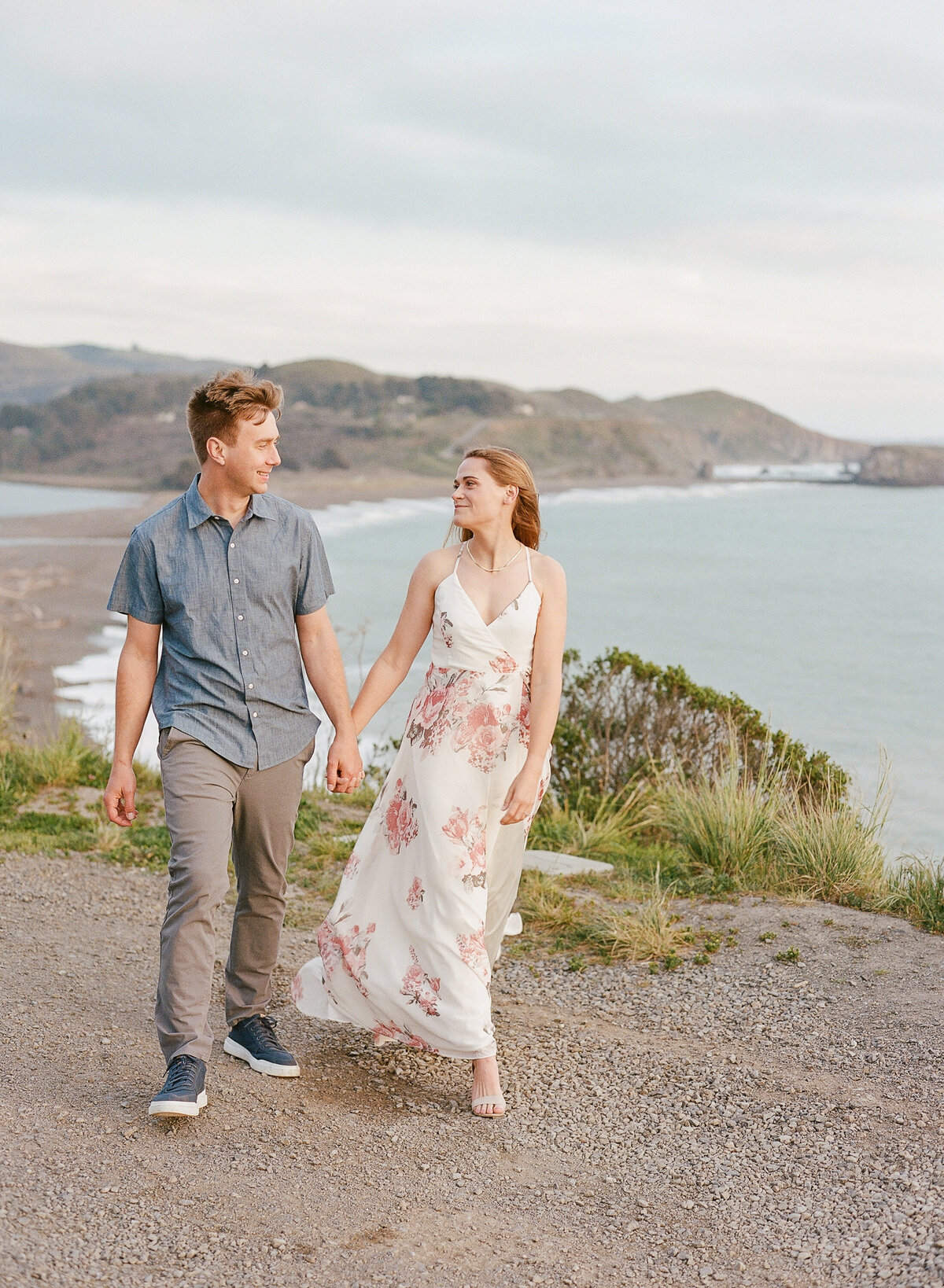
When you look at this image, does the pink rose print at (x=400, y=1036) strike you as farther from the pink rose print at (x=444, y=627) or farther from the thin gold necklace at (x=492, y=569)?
the thin gold necklace at (x=492, y=569)

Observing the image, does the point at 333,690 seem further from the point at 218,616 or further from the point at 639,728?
the point at 639,728

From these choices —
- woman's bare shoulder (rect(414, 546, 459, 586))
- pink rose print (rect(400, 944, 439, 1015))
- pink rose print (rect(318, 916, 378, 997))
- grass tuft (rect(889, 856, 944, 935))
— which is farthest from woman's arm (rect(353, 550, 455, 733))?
grass tuft (rect(889, 856, 944, 935))

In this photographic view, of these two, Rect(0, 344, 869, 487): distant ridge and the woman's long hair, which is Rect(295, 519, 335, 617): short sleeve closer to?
the woman's long hair

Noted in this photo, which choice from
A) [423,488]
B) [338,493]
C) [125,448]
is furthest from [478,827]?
[125,448]

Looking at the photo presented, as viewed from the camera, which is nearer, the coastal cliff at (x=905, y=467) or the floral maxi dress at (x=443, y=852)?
the floral maxi dress at (x=443, y=852)

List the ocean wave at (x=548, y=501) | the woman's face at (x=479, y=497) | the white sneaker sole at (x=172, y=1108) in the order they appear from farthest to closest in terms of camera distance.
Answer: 1. the ocean wave at (x=548, y=501)
2. the woman's face at (x=479, y=497)
3. the white sneaker sole at (x=172, y=1108)

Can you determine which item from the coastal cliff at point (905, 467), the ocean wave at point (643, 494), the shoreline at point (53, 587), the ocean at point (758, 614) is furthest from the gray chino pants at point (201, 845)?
the coastal cliff at point (905, 467)

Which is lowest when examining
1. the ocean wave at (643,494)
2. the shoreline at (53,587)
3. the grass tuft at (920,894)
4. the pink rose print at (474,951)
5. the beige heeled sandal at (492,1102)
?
the shoreline at (53,587)

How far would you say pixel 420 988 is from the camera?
3809mm

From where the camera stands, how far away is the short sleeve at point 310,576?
3830 millimetres

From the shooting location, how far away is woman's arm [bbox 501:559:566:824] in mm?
3793

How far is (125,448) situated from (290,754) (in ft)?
428

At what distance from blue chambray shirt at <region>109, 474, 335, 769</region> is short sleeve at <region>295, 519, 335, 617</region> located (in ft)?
0.19

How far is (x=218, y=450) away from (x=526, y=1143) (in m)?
2.27
